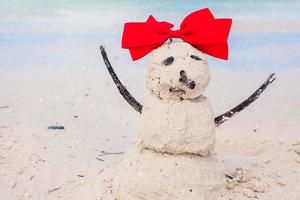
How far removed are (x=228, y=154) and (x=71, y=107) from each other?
4.52 ft

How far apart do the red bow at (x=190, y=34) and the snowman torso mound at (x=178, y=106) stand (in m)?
0.05

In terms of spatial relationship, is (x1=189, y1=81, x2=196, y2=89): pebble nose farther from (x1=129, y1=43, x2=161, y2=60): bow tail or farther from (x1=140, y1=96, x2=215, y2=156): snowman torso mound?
(x1=129, y1=43, x2=161, y2=60): bow tail

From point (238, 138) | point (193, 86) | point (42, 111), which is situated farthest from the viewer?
point (42, 111)

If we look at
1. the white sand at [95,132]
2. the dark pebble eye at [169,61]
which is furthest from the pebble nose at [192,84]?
the white sand at [95,132]

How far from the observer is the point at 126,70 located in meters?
5.26

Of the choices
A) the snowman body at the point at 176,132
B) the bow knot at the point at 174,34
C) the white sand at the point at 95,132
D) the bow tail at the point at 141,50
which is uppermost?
the bow knot at the point at 174,34

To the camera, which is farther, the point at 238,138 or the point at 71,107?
the point at 71,107

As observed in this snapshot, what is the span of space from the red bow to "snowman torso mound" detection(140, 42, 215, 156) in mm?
53

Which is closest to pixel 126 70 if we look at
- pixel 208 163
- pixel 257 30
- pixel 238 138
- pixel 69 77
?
pixel 69 77

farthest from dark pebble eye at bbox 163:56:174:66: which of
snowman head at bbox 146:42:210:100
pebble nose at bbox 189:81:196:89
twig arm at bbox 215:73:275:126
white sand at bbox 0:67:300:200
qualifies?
white sand at bbox 0:67:300:200

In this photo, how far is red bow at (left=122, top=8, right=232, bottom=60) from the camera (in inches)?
82.6

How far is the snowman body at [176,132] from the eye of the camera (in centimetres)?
200

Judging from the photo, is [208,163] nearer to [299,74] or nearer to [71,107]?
[71,107]

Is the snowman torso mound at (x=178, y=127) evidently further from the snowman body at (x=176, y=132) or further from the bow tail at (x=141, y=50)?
the bow tail at (x=141, y=50)
